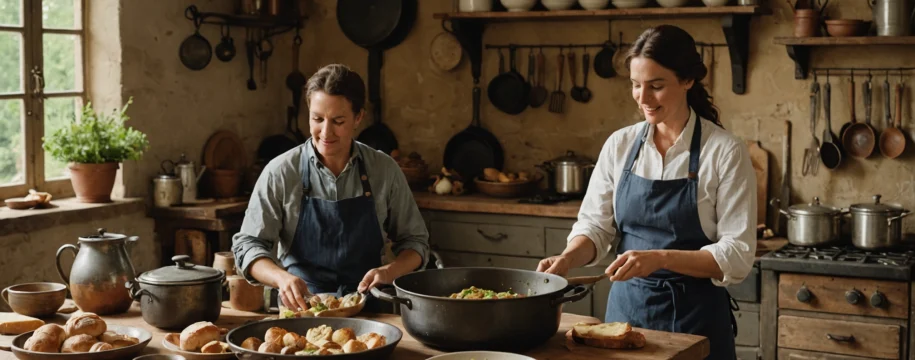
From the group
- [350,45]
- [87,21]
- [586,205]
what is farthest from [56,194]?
[586,205]

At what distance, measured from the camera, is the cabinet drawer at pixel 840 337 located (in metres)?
4.59

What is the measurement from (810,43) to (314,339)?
11.0 feet

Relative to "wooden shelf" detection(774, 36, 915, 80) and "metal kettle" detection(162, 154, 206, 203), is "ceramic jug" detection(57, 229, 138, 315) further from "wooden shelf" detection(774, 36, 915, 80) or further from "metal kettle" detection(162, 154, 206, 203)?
"wooden shelf" detection(774, 36, 915, 80)

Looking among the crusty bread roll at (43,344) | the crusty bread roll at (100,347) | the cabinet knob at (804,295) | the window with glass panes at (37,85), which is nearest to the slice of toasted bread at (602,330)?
the crusty bread roll at (100,347)

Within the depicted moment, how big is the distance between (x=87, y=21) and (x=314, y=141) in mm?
2381

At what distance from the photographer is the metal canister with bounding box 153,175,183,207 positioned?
5387 mm

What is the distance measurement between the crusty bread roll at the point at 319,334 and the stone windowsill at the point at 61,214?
2491 mm

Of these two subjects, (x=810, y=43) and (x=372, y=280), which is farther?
(x=810, y=43)

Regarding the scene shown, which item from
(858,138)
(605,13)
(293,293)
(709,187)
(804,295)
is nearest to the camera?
(293,293)

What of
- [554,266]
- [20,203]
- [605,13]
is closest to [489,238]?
[605,13]

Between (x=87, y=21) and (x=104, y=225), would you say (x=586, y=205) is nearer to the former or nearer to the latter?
(x=104, y=225)

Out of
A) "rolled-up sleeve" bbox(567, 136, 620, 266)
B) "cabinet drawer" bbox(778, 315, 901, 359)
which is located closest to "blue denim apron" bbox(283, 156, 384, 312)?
"rolled-up sleeve" bbox(567, 136, 620, 266)

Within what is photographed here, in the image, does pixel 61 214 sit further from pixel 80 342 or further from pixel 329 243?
pixel 80 342

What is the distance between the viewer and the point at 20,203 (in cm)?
473
